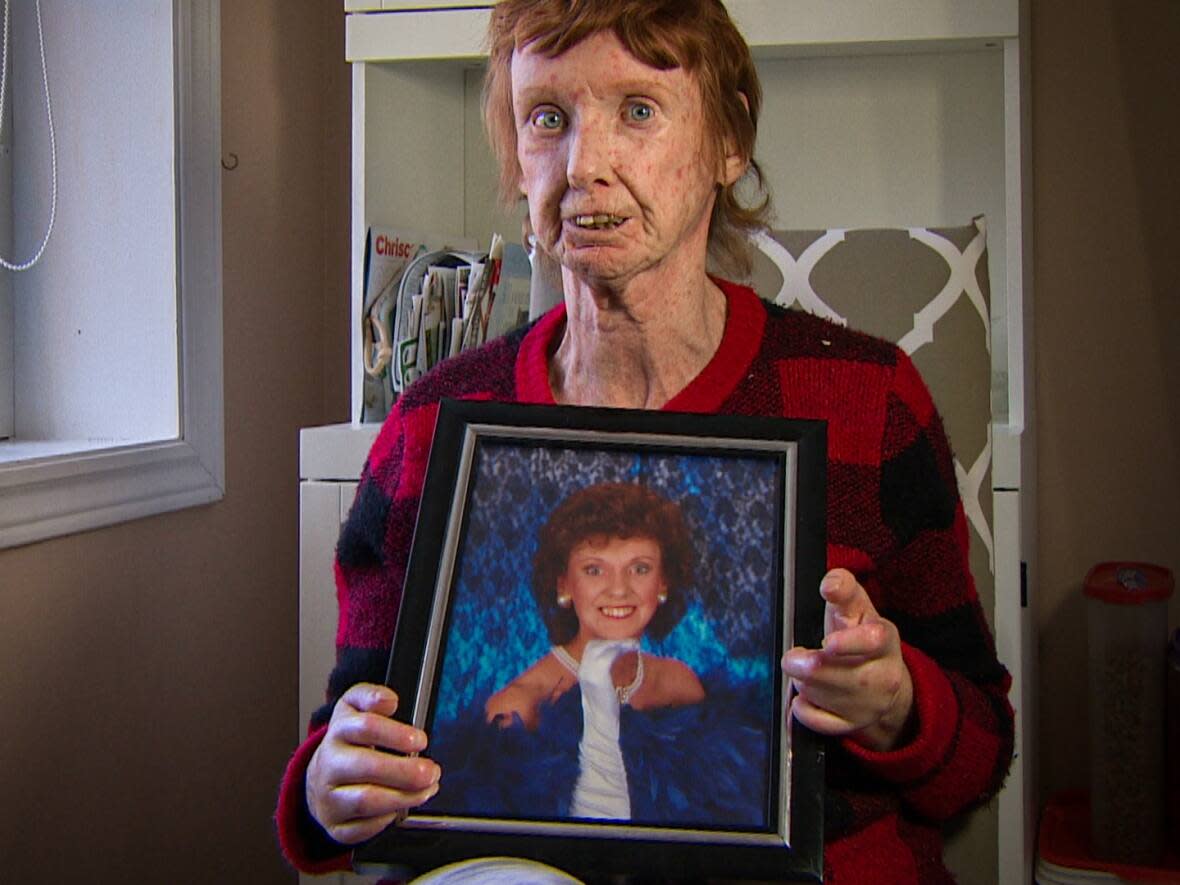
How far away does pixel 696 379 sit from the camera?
87 cm

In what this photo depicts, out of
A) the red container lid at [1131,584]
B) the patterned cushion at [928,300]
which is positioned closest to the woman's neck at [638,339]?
the patterned cushion at [928,300]

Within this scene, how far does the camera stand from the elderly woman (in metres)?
0.82

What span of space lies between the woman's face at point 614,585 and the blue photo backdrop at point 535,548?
20mm

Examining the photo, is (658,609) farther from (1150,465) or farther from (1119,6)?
(1119,6)

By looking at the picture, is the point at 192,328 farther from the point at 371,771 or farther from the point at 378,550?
the point at 371,771

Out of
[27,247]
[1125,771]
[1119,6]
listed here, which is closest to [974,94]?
[1119,6]

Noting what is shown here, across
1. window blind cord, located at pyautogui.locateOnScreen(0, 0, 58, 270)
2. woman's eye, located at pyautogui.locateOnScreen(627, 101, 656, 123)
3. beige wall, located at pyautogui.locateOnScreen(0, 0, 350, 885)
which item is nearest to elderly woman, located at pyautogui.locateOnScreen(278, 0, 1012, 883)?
woman's eye, located at pyautogui.locateOnScreen(627, 101, 656, 123)

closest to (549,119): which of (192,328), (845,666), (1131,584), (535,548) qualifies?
(535,548)

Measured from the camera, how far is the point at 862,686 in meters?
Result: 0.70

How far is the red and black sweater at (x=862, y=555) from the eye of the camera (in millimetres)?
825

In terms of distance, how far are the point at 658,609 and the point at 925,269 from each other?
0.61 m

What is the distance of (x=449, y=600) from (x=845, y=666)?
230mm

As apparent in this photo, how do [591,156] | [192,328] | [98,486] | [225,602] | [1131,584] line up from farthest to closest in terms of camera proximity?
[225,602] < [192,328] < [1131,584] < [98,486] < [591,156]

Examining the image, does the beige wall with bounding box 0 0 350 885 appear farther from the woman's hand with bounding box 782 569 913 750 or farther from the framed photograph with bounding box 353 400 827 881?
the woman's hand with bounding box 782 569 913 750
